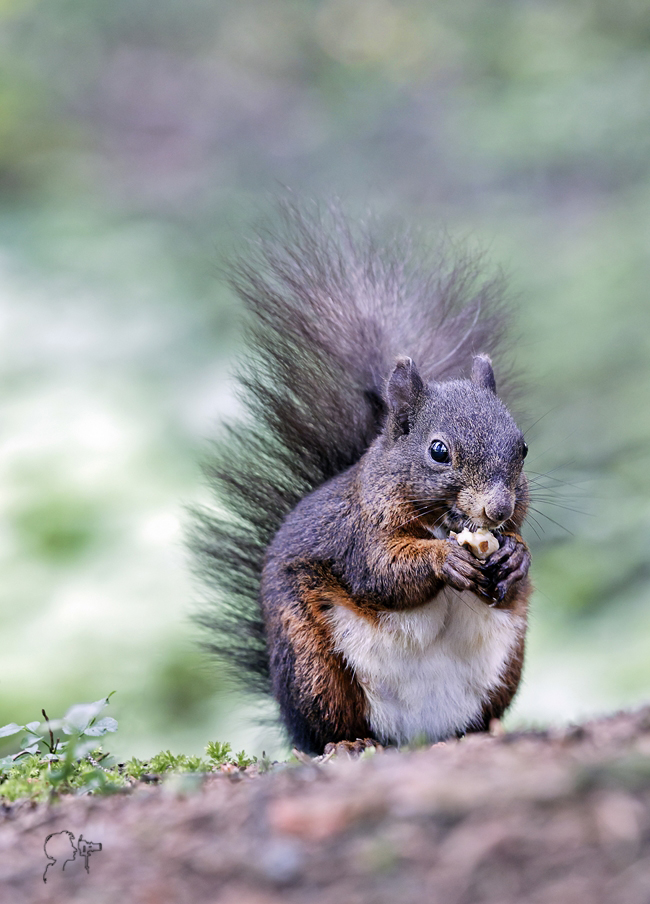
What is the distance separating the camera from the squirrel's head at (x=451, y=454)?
6.09 feet

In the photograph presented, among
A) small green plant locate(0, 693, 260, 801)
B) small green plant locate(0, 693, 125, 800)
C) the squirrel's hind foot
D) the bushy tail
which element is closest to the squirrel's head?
the bushy tail

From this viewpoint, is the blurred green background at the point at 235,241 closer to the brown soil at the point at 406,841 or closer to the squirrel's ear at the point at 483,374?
the squirrel's ear at the point at 483,374

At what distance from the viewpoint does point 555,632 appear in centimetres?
295

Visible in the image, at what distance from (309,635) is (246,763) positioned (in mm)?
275

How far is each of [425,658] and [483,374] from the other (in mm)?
602

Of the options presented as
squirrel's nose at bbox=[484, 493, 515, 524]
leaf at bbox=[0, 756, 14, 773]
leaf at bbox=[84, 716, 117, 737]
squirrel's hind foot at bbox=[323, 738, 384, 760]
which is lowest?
squirrel's hind foot at bbox=[323, 738, 384, 760]

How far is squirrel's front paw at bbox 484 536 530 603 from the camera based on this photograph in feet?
6.10

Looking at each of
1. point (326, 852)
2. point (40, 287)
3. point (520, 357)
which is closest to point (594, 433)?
point (520, 357)

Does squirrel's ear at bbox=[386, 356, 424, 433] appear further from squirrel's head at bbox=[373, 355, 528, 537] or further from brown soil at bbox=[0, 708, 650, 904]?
brown soil at bbox=[0, 708, 650, 904]

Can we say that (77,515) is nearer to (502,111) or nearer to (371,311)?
(371,311)

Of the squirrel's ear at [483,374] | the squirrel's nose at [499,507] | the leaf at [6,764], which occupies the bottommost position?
the leaf at [6,764]

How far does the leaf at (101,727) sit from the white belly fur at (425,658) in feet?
1.65

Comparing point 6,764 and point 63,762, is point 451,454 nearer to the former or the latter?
point 63,762
